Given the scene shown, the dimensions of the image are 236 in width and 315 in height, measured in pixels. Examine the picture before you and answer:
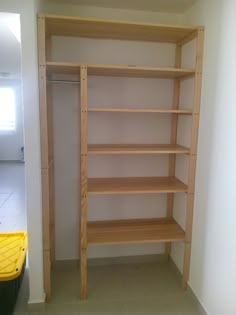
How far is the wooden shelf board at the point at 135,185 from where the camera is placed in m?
2.06

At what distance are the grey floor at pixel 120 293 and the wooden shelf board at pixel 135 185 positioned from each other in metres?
0.87

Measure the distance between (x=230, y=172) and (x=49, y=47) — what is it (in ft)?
5.65

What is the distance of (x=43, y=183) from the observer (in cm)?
191

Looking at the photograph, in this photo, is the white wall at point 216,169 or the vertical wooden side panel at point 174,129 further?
the vertical wooden side panel at point 174,129

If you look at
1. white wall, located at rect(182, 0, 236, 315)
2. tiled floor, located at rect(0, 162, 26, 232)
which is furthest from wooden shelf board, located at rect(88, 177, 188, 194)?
tiled floor, located at rect(0, 162, 26, 232)

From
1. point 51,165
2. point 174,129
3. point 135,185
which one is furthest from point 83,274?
point 174,129

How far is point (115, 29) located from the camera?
2.02 meters

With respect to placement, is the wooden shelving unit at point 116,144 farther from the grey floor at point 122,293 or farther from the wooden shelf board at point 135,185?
the grey floor at point 122,293

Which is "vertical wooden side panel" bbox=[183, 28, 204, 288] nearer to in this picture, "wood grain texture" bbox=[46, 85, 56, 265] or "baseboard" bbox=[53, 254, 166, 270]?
"baseboard" bbox=[53, 254, 166, 270]

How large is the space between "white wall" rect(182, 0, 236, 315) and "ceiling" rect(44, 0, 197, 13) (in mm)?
116

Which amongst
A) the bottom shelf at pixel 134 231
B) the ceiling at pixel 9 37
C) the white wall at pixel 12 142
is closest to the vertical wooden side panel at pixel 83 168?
the bottom shelf at pixel 134 231

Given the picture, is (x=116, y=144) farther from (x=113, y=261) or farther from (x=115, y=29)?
(x=113, y=261)

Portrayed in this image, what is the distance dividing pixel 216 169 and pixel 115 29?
4.23 feet

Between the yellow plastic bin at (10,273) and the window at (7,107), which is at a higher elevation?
the window at (7,107)
